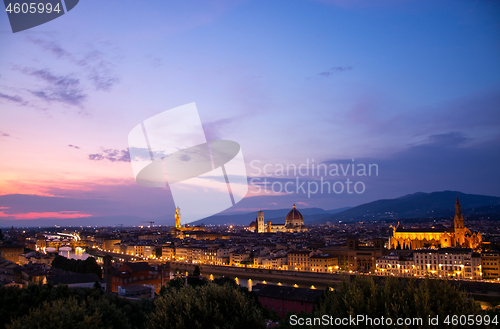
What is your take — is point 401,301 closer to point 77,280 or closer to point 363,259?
point 77,280

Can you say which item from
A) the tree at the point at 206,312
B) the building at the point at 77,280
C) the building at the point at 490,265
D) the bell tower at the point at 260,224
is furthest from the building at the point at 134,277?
the bell tower at the point at 260,224

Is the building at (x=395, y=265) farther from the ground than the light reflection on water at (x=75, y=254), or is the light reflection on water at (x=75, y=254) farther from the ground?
the building at (x=395, y=265)

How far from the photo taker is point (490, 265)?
2059 cm

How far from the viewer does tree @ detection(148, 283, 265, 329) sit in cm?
505

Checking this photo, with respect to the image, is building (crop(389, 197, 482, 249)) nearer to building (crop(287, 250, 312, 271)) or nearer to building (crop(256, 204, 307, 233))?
building (crop(287, 250, 312, 271))

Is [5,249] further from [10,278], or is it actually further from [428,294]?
[428,294]

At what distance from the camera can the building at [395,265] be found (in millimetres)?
22125

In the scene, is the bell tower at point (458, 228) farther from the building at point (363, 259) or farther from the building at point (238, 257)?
the building at point (238, 257)

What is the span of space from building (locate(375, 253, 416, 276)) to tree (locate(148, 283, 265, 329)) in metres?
18.6

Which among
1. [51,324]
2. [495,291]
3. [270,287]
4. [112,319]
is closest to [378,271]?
[495,291]

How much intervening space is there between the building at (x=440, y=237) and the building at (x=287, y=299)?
2019 cm

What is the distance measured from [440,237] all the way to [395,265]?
37.6 feet

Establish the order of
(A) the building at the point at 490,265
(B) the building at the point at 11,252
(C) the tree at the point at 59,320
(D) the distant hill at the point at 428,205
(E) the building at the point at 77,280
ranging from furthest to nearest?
(D) the distant hill at the point at 428,205, (B) the building at the point at 11,252, (A) the building at the point at 490,265, (E) the building at the point at 77,280, (C) the tree at the point at 59,320

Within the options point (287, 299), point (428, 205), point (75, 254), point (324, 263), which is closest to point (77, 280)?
point (287, 299)
